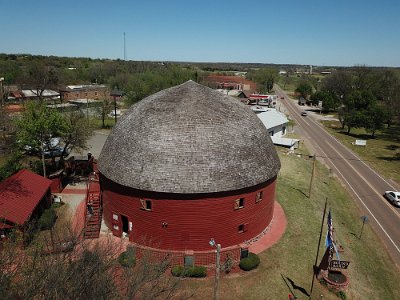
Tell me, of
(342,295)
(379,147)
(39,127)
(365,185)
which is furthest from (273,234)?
(379,147)

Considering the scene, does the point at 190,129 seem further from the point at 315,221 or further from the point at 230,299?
the point at 315,221

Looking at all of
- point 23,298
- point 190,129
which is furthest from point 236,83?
point 23,298

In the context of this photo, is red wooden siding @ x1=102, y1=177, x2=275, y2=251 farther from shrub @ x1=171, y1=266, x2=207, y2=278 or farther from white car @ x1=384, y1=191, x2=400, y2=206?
white car @ x1=384, y1=191, x2=400, y2=206

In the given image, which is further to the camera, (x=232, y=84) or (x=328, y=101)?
(x=232, y=84)

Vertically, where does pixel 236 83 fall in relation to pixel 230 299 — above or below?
above

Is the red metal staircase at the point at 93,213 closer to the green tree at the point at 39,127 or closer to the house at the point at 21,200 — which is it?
the house at the point at 21,200

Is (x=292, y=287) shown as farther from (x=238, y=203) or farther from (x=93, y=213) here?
(x=93, y=213)
